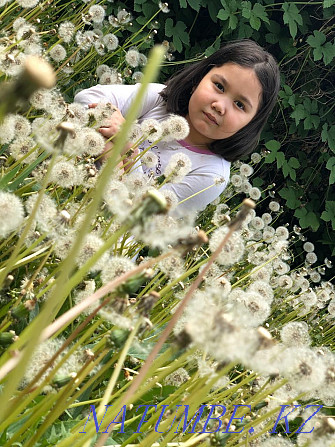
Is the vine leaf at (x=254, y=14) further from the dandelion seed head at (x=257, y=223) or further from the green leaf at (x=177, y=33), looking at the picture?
the dandelion seed head at (x=257, y=223)

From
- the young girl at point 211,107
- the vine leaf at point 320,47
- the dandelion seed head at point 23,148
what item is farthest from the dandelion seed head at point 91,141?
the vine leaf at point 320,47

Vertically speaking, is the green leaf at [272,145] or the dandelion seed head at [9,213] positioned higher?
the dandelion seed head at [9,213]

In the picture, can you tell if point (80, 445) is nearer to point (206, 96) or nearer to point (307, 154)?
point (206, 96)

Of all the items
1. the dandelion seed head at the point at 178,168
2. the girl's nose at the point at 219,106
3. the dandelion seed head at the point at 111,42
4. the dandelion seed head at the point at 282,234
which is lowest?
the dandelion seed head at the point at 282,234

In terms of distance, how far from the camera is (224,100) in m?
1.58

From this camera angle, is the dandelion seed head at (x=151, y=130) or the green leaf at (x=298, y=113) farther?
the green leaf at (x=298, y=113)

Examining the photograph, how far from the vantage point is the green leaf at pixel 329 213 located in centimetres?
276

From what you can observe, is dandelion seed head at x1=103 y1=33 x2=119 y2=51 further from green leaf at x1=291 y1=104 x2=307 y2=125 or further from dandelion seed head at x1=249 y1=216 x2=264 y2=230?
green leaf at x1=291 y1=104 x2=307 y2=125

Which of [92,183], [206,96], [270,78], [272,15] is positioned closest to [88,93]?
[206,96]

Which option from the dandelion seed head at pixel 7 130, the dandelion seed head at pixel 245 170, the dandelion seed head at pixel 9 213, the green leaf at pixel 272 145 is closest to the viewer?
the dandelion seed head at pixel 9 213

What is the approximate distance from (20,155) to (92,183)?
0.15m

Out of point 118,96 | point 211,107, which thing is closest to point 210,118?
point 211,107

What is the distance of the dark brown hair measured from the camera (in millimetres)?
1726

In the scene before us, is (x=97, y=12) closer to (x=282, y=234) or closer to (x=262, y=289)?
(x=282, y=234)
